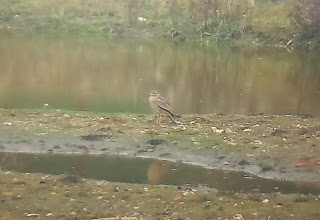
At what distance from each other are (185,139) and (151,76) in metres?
15.0

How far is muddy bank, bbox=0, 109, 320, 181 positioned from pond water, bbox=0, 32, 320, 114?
3.23 m

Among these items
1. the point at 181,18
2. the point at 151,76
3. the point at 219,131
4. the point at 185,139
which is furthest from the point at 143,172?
the point at 181,18

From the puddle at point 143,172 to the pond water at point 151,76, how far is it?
670 cm

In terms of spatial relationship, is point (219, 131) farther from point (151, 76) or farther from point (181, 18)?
point (181, 18)

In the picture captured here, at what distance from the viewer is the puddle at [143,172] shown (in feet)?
49.0

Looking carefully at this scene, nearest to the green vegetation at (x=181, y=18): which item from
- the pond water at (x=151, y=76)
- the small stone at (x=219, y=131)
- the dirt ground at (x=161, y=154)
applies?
the pond water at (x=151, y=76)

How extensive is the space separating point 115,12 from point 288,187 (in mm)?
47444

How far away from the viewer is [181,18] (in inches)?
2256

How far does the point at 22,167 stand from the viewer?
15.7 meters

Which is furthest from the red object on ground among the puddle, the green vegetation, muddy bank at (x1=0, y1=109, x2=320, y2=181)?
the green vegetation

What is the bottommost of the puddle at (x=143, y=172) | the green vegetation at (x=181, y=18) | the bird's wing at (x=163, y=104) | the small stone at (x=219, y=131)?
the green vegetation at (x=181, y=18)

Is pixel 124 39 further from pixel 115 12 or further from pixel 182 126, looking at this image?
pixel 182 126

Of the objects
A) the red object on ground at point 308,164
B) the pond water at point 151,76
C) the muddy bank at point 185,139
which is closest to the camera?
the red object on ground at point 308,164

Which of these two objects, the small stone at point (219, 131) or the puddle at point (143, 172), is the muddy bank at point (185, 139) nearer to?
the small stone at point (219, 131)
